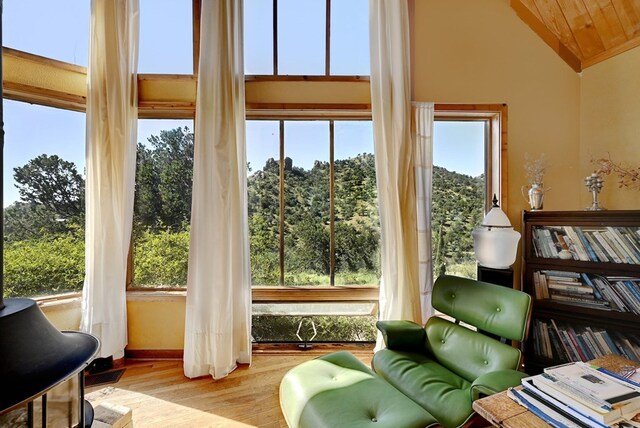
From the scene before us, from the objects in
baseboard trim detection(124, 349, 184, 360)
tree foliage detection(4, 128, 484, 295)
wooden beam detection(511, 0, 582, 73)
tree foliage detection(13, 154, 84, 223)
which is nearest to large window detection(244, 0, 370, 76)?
tree foliage detection(4, 128, 484, 295)

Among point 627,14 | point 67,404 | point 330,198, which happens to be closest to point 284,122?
point 330,198

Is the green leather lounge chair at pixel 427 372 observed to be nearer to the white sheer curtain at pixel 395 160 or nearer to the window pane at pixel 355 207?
the white sheer curtain at pixel 395 160

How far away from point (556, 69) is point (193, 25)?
3151mm

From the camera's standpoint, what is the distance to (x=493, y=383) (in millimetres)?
1276

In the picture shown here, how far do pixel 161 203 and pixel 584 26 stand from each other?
3765 mm

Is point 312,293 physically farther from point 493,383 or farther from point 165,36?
point 165,36

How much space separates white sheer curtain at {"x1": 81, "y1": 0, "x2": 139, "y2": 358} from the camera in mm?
2178

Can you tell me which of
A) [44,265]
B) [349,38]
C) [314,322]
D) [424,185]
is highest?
[349,38]

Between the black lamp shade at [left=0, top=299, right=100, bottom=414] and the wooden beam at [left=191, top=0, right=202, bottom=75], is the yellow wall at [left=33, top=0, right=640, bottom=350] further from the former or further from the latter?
the black lamp shade at [left=0, top=299, right=100, bottom=414]

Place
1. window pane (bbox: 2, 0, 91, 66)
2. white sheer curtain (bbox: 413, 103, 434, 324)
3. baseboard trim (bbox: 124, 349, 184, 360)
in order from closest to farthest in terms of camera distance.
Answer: window pane (bbox: 2, 0, 91, 66)
white sheer curtain (bbox: 413, 103, 434, 324)
baseboard trim (bbox: 124, 349, 184, 360)

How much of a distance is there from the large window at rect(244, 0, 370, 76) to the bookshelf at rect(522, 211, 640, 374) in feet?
6.59

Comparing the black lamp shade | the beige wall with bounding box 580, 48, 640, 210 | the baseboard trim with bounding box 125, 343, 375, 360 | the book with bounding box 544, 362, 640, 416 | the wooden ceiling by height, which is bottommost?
the baseboard trim with bounding box 125, 343, 375, 360

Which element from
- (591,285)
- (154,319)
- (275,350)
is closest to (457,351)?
(591,285)

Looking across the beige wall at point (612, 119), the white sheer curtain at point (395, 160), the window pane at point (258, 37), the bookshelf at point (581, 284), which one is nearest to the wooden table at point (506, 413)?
the white sheer curtain at point (395, 160)
